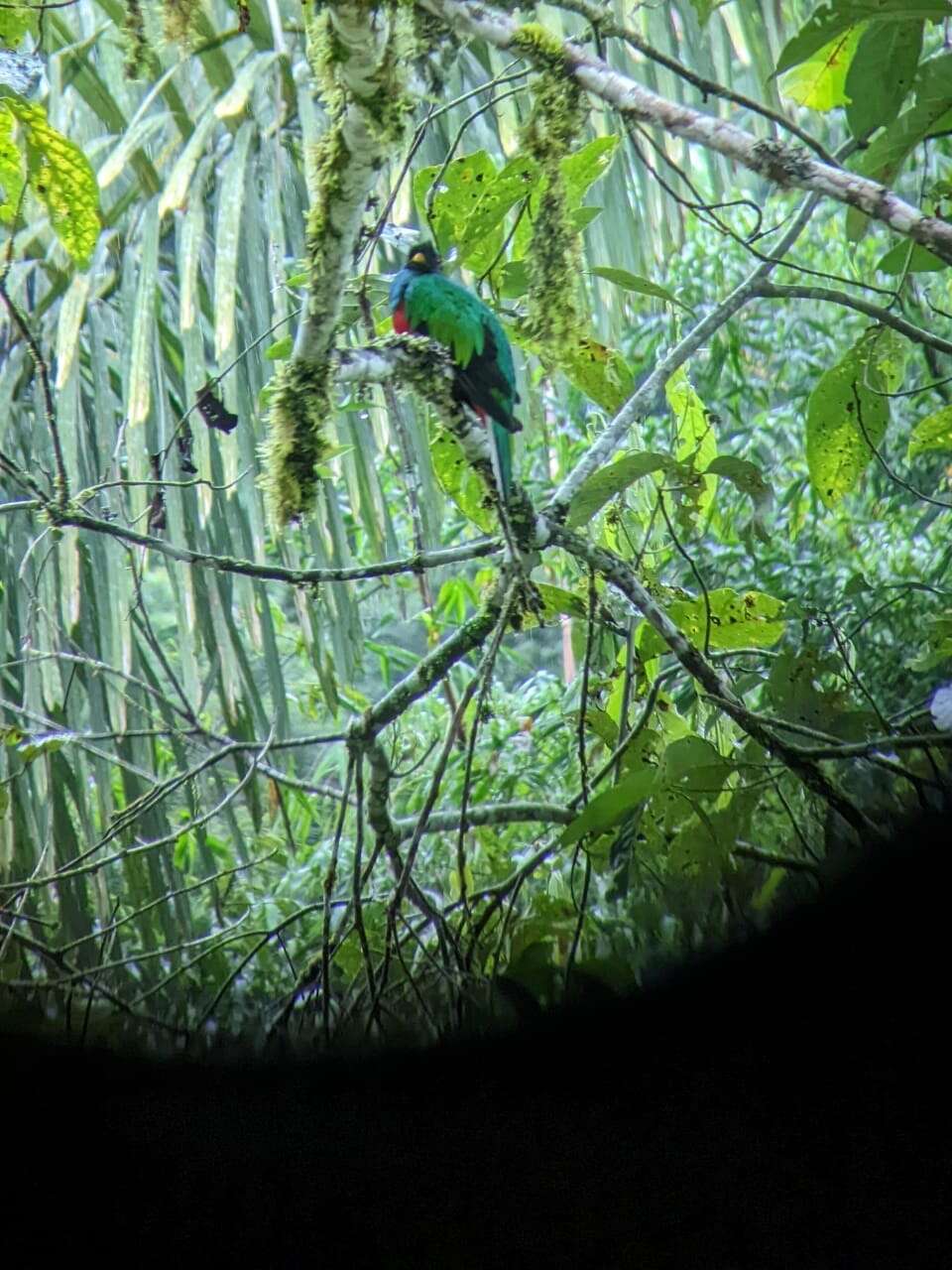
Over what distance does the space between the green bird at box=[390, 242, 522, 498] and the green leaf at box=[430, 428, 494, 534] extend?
0.03 m

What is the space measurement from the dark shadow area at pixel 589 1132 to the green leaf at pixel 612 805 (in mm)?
145

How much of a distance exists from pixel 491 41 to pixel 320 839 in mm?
800

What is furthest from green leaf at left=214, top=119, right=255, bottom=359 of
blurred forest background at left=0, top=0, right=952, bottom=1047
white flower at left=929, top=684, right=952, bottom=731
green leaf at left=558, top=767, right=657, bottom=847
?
white flower at left=929, top=684, right=952, bottom=731

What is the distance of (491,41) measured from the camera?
98 cm

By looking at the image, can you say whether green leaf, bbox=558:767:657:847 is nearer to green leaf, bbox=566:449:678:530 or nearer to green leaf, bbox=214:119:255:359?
green leaf, bbox=566:449:678:530

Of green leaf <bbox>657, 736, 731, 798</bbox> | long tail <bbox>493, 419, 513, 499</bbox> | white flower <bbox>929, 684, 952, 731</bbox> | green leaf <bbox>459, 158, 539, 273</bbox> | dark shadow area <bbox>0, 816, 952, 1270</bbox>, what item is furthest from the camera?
long tail <bbox>493, 419, 513, 499</bbox>

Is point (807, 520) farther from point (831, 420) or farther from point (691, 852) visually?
point (691, 852)

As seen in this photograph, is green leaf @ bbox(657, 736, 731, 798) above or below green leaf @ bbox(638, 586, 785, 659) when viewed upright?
below

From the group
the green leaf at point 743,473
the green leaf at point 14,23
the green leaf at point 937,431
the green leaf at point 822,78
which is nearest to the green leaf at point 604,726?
the green leaf at point 743,473

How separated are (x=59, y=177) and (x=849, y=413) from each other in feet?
2.39

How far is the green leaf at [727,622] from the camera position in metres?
1.05

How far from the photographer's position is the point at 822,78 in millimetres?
1036

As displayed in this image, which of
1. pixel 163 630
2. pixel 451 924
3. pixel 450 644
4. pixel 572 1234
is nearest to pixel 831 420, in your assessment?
pixel 450 644

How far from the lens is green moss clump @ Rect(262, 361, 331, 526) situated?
1021 millimetres
